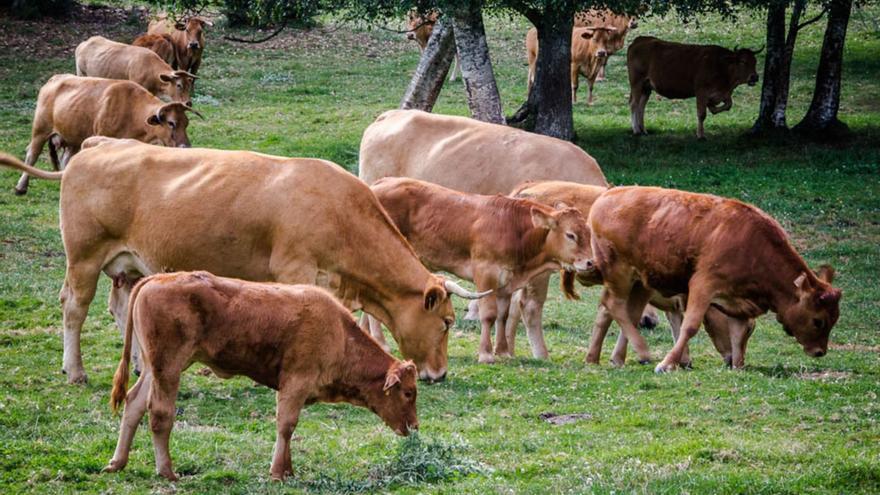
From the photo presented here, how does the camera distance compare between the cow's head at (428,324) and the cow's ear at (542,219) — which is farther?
the cow's ear at (542,219)

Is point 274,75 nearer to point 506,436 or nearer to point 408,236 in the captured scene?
point 408,236

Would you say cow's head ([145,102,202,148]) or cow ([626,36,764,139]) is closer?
cow's head ([145,102,202,148])

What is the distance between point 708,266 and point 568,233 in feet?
5.00

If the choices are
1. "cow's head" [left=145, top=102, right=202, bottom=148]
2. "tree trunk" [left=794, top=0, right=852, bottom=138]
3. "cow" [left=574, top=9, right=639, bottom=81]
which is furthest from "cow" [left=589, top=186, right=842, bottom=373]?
"cow" [left=574, top=9, right=639, bottom=81]

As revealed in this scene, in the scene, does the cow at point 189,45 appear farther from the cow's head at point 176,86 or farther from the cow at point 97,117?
the cow at point 97,117

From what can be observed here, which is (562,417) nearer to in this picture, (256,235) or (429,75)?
(256,235)

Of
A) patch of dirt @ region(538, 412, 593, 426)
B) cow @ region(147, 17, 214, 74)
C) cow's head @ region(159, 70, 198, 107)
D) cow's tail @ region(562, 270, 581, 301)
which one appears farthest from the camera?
cow @ region(147, 17, 214, 74)

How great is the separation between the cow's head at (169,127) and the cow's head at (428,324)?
1151cm

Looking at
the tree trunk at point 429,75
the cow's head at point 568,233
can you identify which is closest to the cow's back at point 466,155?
the cow's head at point 568,233

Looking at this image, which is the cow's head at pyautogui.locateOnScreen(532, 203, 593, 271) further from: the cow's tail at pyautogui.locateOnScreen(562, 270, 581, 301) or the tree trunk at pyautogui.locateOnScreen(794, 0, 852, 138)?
the tree trunk at pyautogui.locateOnScreen(794, 0, 852, 138)

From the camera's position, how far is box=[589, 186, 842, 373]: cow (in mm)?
13602

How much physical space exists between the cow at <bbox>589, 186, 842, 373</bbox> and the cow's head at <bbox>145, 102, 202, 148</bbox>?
10445mm

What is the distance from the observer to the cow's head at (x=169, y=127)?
22.6m

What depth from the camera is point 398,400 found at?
977 centimetres
